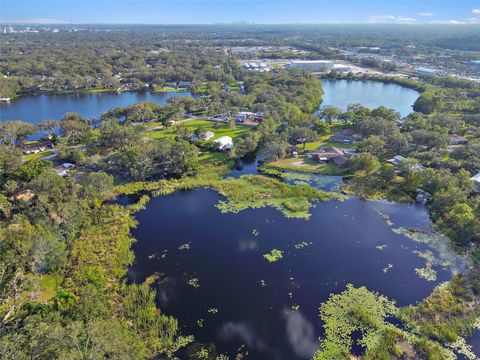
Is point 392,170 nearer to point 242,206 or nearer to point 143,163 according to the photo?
point 242,206

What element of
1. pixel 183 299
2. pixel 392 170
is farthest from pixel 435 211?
pixel 183 299

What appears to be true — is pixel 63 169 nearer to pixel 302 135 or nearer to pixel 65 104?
pixel 302 135

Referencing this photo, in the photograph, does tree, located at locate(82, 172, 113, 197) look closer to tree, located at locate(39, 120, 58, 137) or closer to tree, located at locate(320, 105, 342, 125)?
tree, located at locate(39, 120, 58, 137)

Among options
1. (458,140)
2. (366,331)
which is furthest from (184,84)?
(366,331)

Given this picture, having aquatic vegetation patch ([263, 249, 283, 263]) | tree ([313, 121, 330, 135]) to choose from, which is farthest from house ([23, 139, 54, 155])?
tree ([313, 121, 330, 135])

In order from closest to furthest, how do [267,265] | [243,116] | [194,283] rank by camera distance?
[194,283] → [267,265] → [243,116]

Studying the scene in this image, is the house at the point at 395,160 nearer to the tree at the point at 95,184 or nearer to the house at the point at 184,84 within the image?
the tree at the point at 95,184
